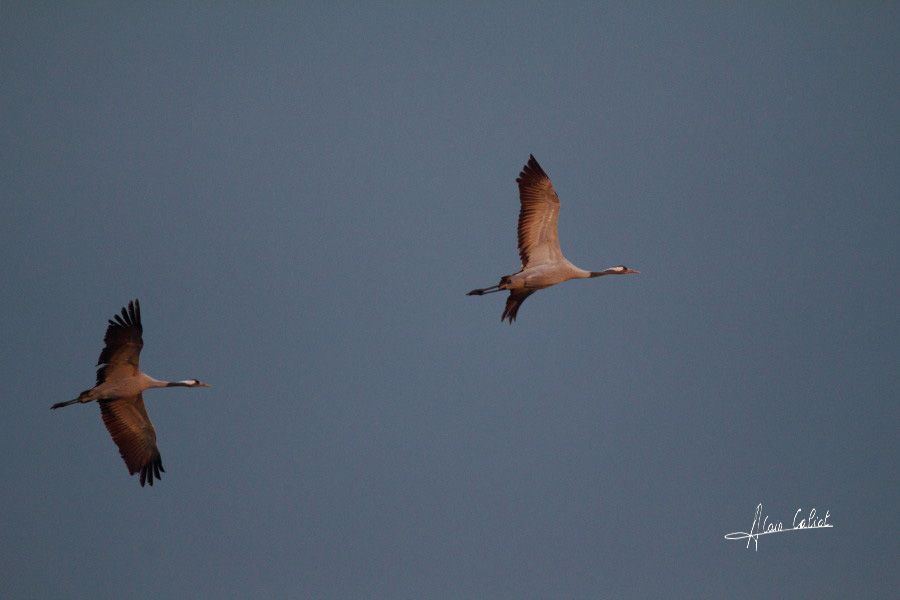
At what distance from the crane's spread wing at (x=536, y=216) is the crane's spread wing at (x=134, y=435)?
9.08 meters

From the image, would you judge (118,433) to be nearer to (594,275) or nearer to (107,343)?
(107,343)

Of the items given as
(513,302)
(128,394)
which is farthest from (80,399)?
(513,302)

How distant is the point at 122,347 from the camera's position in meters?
24.2

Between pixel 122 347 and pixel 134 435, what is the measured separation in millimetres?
2530

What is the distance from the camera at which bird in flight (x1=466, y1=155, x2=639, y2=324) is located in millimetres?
26094

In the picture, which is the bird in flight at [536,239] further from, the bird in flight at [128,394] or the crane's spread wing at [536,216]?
the bird in flight at [128,394]

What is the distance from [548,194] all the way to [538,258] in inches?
57.7

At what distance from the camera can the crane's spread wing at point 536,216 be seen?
2608cm

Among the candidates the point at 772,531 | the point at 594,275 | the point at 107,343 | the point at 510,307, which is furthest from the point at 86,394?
the point at 772,531

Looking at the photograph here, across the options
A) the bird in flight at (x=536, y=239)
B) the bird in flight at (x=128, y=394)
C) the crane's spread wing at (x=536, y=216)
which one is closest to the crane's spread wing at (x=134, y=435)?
the bird in flight at (x=128, y=394)

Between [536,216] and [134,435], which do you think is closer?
[134,435]

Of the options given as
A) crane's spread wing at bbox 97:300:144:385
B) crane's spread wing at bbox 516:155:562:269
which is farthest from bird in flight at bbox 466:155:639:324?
crane's spread wing at bbox 97:300:144:385

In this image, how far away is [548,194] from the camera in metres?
26.0

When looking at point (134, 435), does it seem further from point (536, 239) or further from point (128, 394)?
point (536, 239)
